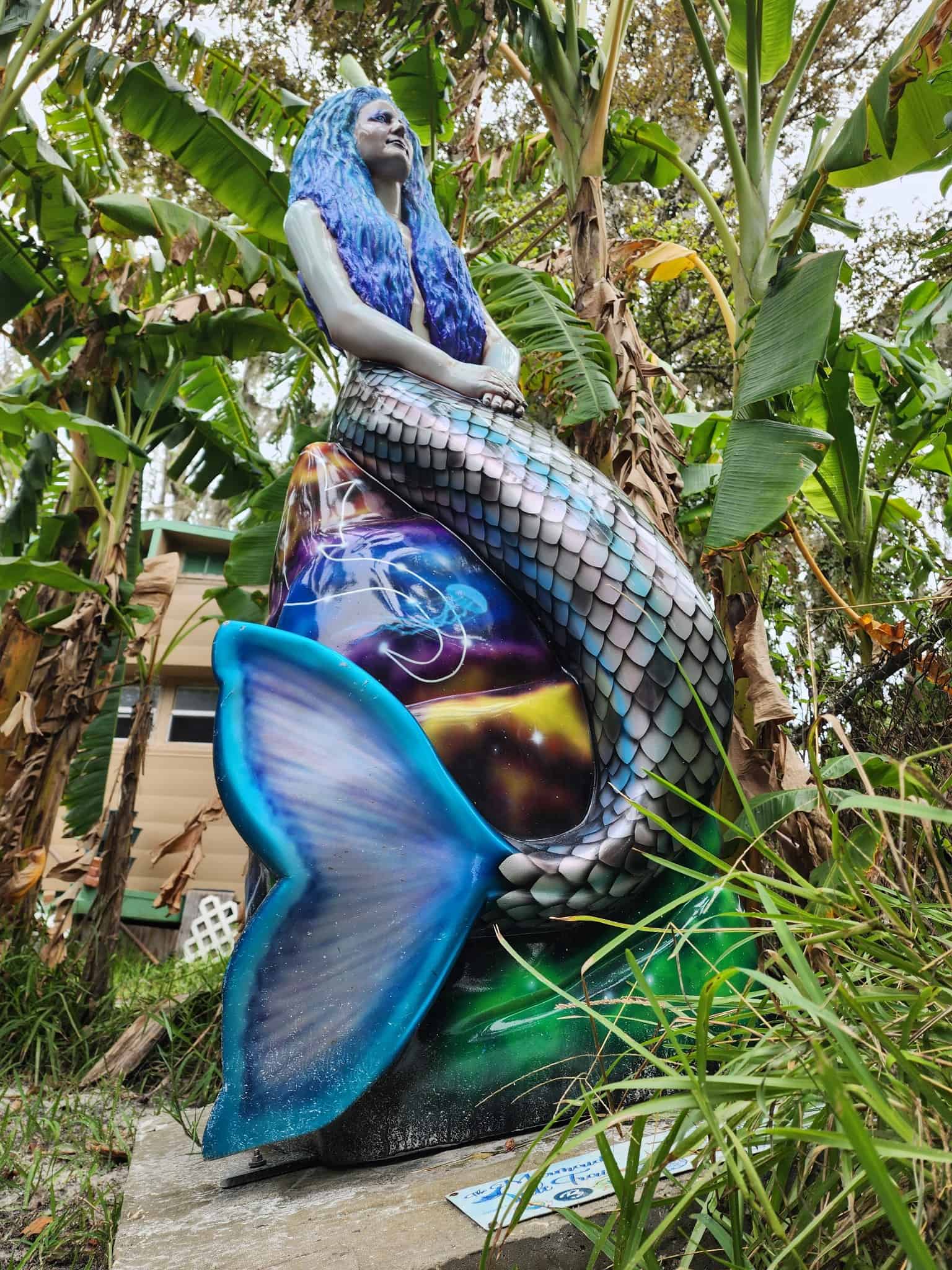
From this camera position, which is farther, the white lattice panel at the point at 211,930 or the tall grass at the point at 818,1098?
Answer: the white lattice panel at the point at 211,930

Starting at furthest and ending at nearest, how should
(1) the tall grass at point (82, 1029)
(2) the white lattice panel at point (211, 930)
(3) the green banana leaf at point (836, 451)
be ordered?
(2) the white lattice panel at point (211, 930) → (3) the green banana leaf at point (836, 451) → (1) the tall grass at point (82, 1029)

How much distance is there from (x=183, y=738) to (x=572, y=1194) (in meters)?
10.7

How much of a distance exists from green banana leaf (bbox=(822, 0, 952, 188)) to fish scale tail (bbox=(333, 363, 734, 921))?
1314 millimetres

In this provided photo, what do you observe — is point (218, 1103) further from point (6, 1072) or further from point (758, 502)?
point (6, 1072)

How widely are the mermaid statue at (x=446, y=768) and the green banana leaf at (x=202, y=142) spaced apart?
8.40 feet

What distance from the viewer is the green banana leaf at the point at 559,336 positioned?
3281mm

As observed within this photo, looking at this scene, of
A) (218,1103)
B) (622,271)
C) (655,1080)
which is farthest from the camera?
(622,271)

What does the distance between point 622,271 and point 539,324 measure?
3.81ft

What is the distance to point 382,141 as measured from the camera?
2775 millimetres

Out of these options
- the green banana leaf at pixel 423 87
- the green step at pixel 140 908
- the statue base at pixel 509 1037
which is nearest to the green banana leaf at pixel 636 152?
the green banana leaf at pixel 423 87

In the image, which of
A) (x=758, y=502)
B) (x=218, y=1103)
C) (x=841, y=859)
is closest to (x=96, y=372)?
(x=758, y=502)

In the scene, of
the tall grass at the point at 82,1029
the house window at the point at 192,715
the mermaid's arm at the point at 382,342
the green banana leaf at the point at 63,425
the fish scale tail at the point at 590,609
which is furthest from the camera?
the house window at the point at 192,715

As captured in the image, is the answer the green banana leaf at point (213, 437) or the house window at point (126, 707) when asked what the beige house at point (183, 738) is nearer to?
the house window at point (126, 707)

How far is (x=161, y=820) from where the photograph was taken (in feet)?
36.5
